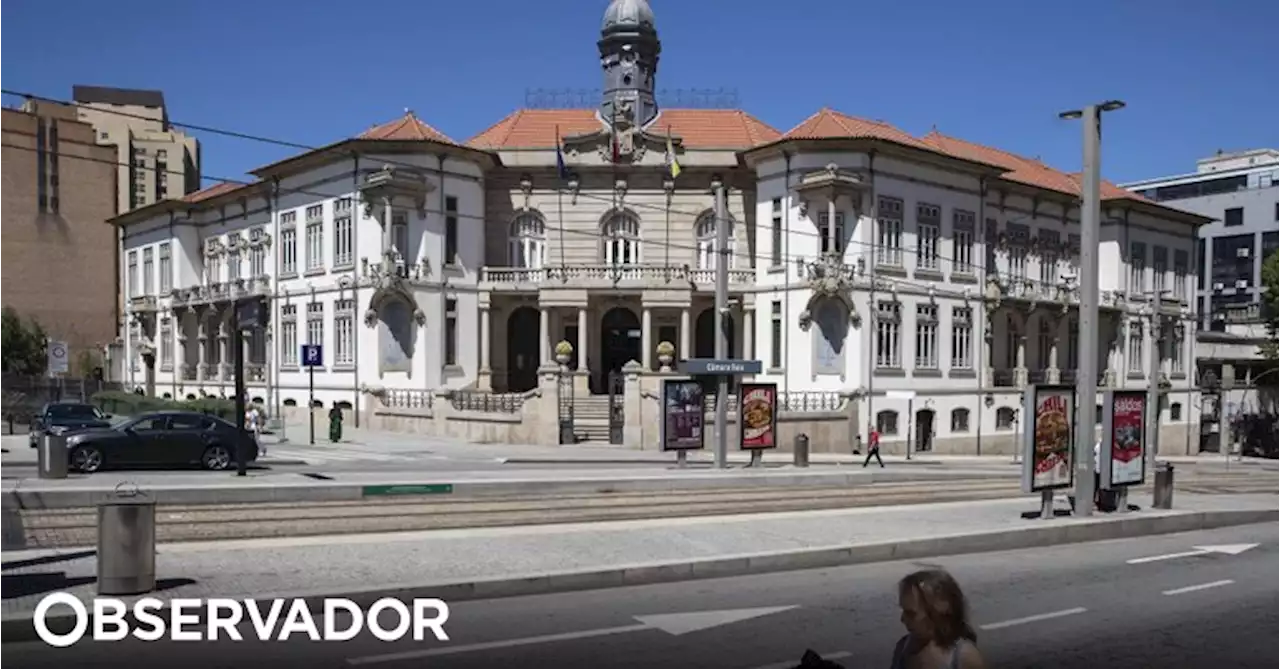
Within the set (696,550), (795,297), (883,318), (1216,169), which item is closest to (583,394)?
(795,297)

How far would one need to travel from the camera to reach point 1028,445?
52.4 ft

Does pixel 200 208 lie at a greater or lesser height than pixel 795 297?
greater

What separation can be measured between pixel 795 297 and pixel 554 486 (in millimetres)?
23000

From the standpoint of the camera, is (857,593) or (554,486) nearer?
(857,593)

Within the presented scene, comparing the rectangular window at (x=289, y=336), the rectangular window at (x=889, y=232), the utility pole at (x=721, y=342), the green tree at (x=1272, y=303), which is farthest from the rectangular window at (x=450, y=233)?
the green tree at (x=1272, y=303)

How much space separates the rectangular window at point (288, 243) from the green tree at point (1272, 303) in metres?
51.5

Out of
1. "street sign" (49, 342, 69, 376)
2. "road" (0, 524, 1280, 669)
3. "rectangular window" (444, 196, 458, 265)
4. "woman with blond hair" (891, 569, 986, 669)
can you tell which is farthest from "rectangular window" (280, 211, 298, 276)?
"woman with blond hair" (891, 569, 986, 669)

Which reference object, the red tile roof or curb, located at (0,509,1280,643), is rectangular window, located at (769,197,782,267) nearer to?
the red tile roof

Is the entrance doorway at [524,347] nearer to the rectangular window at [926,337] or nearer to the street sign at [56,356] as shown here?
the rectangular window at [926,337]

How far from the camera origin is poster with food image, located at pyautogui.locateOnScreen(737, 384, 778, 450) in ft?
87.5

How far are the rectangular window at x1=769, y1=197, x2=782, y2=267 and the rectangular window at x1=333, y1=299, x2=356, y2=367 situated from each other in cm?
1745

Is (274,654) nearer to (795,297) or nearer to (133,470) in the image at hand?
(133,470)

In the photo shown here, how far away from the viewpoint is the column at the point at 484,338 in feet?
147

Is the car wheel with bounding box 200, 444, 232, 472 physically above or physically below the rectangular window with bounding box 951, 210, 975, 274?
below
